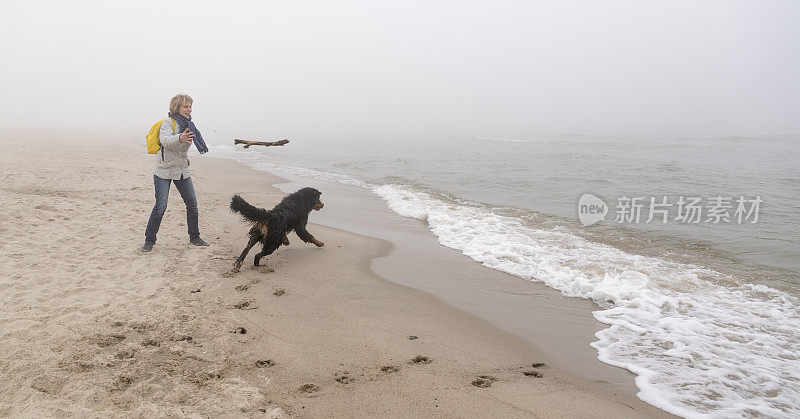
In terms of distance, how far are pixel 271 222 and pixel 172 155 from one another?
1710 mm

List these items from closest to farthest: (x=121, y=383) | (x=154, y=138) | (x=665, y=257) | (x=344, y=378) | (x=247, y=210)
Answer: (x=121, y=383) < (x=344, y=378) < (x=247, y=210) < (x=154, y=138) < (x=665, y=257)

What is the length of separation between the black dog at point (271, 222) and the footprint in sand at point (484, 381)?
3.49 m

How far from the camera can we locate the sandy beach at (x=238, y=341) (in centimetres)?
285

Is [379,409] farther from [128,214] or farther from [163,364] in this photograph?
[128,214]

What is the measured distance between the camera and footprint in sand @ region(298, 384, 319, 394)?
300 cm

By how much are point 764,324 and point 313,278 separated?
5.12 metres

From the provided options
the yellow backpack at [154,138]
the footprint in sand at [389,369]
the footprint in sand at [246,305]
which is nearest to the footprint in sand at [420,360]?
the footprint in sand at [389,369]

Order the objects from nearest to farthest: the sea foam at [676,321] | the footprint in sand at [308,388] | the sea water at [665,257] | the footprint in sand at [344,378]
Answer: the footprint in sand at [308,388]
the footprint in sand at [344,378]
the sea foam at [676,321]
the sea water at [665,257]

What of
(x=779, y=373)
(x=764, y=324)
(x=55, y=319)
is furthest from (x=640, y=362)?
(x=55, y=319)

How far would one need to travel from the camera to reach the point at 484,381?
3225 millimetres

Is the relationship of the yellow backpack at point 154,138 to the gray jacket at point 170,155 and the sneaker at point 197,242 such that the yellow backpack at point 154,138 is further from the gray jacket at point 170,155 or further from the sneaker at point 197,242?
the sneaker at point 197,242

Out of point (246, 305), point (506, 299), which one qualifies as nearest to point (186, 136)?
point (246, 305)

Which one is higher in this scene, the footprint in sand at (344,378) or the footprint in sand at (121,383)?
the footprint in sand at (121,383)

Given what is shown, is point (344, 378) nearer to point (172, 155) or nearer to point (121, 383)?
point (121, 383)
